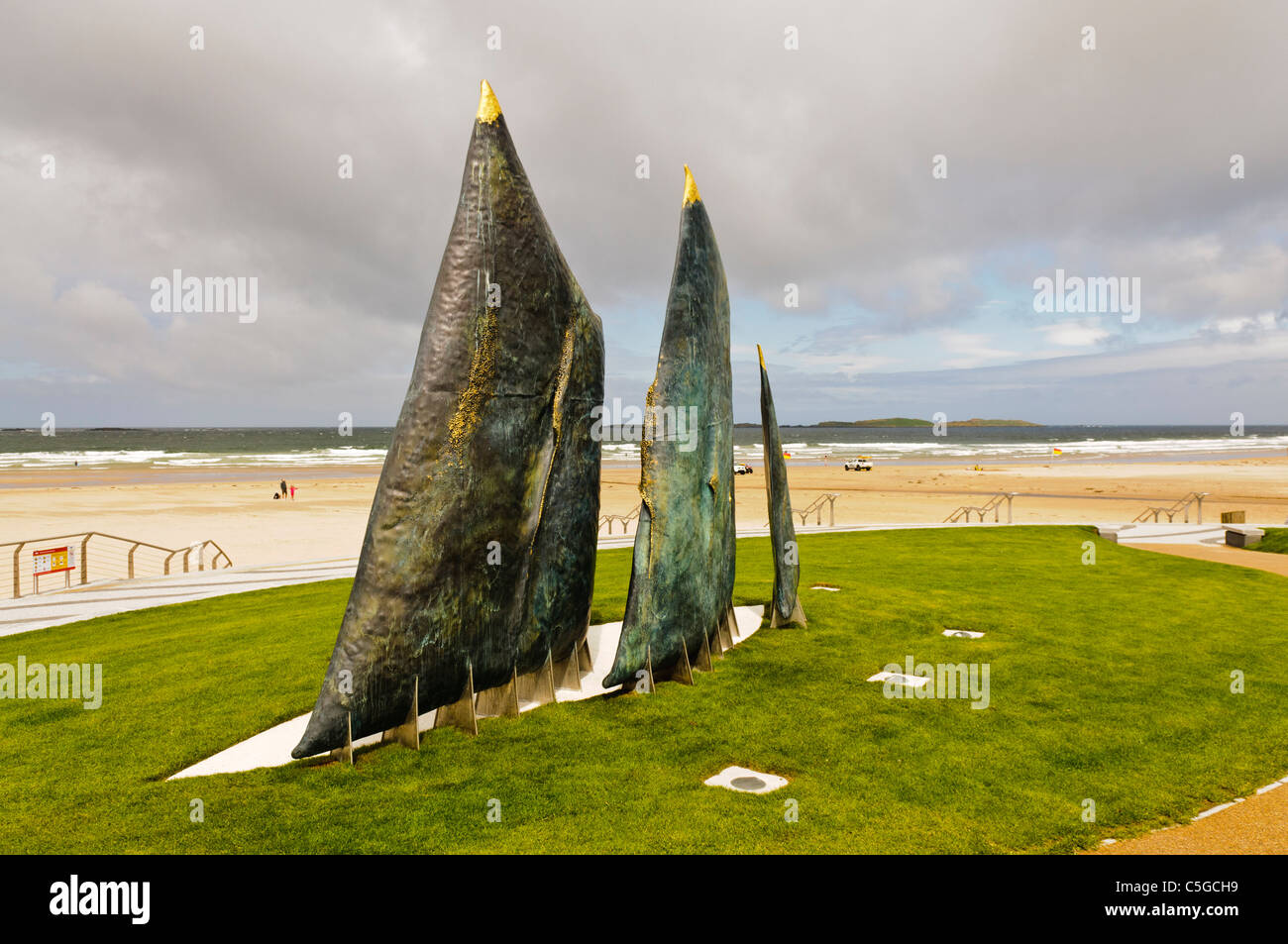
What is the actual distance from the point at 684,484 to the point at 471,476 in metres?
2.30

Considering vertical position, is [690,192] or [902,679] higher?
[690,192]

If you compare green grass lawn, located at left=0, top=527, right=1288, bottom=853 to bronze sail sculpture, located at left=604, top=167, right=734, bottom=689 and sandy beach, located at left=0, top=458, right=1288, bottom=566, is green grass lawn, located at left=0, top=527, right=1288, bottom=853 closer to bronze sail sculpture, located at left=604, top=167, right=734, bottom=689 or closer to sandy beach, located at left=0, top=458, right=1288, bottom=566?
bronze sail sculpture, located at left=604, top=167, right=734, bottom=689

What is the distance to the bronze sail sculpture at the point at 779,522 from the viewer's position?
8.84 metres

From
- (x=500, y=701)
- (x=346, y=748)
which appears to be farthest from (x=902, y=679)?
(x=346, y=748)

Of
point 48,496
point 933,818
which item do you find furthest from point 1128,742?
point 48,496

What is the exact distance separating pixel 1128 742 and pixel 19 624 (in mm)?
13288

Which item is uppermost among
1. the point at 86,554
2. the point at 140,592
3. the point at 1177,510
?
the point at 86,554

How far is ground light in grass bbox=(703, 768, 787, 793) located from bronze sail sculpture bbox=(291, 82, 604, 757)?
2.15 meters

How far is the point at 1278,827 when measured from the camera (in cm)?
446

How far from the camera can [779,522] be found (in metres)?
8.93

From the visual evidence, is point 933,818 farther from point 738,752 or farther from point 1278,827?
point 1278,827

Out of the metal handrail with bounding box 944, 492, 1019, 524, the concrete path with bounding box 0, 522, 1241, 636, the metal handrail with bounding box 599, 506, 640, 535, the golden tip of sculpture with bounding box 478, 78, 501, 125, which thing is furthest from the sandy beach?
the golden tip of sculpture with bounding box 478, 78, 501, 125

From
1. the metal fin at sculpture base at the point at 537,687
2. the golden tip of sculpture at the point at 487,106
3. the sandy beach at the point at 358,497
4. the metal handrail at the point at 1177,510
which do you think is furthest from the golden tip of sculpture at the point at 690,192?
the metal handrail at the point at 1177,510

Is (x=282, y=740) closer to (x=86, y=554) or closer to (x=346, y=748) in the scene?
(x=346, y=748)
